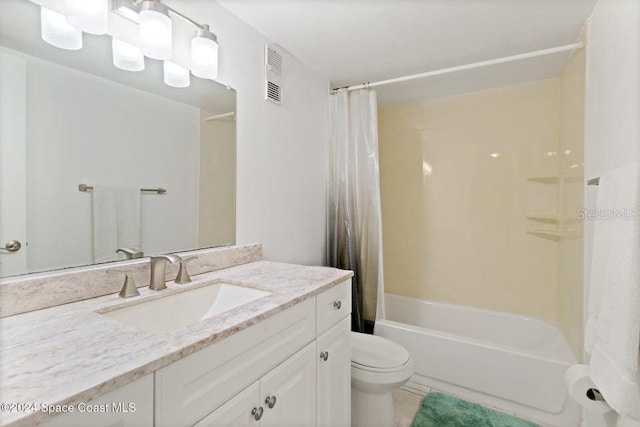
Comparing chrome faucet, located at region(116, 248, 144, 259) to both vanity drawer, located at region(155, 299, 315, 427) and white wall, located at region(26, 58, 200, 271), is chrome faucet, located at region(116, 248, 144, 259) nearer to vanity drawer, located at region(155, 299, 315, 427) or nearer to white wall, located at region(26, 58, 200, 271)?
white wall, located at region(26, 58, 200, 271)

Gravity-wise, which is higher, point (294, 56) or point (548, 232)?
point (294, 56)

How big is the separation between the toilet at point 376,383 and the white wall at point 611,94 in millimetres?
841

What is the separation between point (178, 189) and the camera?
1.37m

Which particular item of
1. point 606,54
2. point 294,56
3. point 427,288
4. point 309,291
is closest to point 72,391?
point 309,291

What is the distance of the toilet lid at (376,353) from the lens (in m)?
1.56

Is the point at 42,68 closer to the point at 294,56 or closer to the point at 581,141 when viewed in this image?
the point at 294,56

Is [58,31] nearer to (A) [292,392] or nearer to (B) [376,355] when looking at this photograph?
(A) [292,392]

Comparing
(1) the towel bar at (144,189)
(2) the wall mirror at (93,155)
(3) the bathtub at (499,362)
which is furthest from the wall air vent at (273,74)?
(3) the bathtub at (499,362)

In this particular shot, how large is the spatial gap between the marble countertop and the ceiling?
58.3 inches

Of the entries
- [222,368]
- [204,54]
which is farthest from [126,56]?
[222,368]

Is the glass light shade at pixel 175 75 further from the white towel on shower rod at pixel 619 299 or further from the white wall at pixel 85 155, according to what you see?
the white towel on shower rod at pixel 619 299

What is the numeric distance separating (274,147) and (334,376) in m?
1.33

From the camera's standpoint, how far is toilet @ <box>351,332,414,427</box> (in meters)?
1.50

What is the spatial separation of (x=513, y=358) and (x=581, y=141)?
4.57 feet
